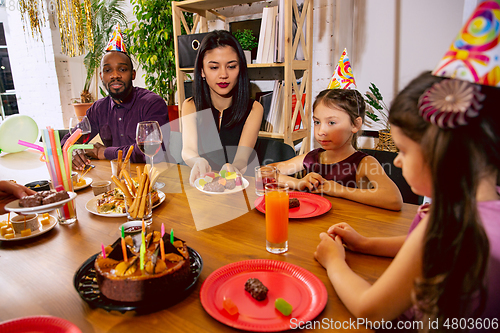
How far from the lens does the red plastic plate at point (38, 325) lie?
527 mm

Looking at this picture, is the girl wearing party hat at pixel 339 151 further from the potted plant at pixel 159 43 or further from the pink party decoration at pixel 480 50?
the potted plant at pixel 159 43

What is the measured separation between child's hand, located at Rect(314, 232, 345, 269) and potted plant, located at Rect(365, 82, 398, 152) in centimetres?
171

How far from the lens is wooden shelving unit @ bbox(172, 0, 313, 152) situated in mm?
2327

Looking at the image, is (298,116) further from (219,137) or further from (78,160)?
(78,160)

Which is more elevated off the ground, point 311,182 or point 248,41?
point 248,41

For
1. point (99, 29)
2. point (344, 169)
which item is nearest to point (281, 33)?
point (344, 169)

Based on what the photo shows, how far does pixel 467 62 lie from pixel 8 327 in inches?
34.1

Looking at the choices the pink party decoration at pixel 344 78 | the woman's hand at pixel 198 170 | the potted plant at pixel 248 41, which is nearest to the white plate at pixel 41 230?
the woman's hand at pixel 198 170

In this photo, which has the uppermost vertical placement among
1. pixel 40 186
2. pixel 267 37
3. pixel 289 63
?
pixel 267 37

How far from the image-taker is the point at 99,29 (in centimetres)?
397

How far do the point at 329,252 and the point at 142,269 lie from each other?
42cm

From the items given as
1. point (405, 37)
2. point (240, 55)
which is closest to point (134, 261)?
point (240, 55)

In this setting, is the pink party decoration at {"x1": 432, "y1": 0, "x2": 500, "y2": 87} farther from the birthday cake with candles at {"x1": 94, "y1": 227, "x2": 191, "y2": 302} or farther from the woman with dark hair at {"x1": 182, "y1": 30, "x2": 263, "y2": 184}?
the woman with dark hair at {"x1": 182, "y1": 30, "x2": 263, "y2": 184}

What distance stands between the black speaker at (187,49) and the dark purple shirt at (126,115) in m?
0.54
